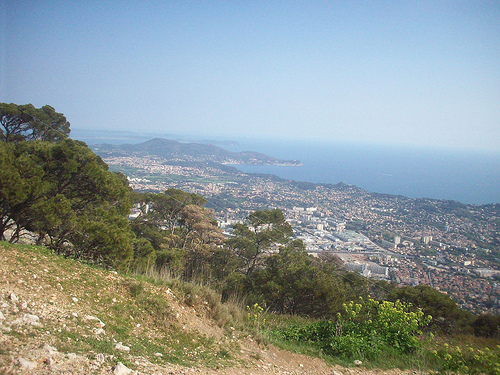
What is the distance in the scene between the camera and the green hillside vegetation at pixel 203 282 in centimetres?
398

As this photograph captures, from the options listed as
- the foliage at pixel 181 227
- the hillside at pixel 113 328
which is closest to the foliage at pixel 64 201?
the hillside at pixel 113 328

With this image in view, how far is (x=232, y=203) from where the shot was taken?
31.5 metres

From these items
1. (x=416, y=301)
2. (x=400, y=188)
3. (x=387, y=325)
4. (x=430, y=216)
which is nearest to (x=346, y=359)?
(x=387, y=325)

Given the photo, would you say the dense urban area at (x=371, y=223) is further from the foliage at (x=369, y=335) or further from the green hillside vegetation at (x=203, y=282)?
the foliage at (x=369, y=335)

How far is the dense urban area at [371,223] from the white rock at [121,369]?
1384 centimetres

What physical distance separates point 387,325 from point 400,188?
210 ft

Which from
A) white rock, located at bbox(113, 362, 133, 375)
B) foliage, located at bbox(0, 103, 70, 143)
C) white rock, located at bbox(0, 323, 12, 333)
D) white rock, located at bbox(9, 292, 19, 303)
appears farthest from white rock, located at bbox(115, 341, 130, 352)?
foliage, located at bbox(0, 103, 70, 143)

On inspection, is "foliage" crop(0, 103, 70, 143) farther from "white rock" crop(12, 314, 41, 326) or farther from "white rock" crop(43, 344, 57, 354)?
"white rock" crop(43, 344, 57, 354)

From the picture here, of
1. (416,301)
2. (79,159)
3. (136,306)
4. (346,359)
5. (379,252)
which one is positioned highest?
(79,159)

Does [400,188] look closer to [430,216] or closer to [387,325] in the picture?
[430,216]

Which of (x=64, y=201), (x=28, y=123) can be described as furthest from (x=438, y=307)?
(x=28, y=123)

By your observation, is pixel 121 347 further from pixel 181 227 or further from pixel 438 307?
pixel 181 227

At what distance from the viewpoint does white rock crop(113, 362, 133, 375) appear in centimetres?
244

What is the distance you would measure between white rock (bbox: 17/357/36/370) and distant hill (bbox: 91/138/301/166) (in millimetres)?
45056
